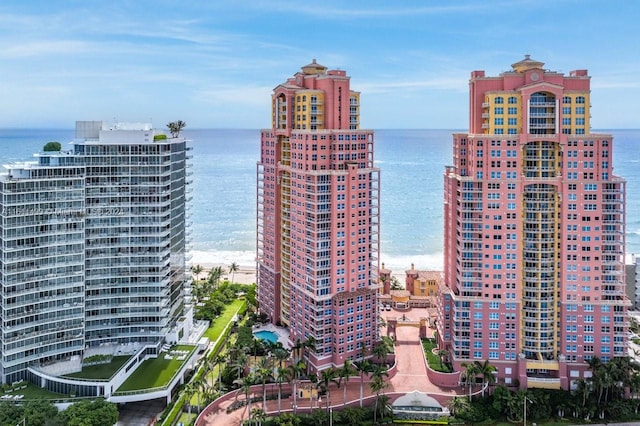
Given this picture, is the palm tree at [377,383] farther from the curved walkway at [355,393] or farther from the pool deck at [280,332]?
Result: the pool deck at [280,332]

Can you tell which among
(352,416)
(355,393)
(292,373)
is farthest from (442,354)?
(292,373)

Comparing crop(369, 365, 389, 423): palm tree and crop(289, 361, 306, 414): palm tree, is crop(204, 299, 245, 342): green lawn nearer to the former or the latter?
crop(289, 361, 306, 414): palm tree

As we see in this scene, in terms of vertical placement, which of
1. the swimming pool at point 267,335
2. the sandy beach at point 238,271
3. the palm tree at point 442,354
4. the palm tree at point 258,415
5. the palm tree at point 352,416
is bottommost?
the palm tree at point 352,416

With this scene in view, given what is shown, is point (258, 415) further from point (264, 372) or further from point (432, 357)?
point (432, 357)

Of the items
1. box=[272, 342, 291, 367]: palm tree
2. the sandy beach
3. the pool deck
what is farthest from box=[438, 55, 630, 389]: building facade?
the sandy beach

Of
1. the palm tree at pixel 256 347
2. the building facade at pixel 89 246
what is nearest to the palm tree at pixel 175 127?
the building facade at pixel 89 246

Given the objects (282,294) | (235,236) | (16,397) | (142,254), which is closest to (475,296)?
(282,294)

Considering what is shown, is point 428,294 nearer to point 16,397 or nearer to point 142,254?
point 142,254
